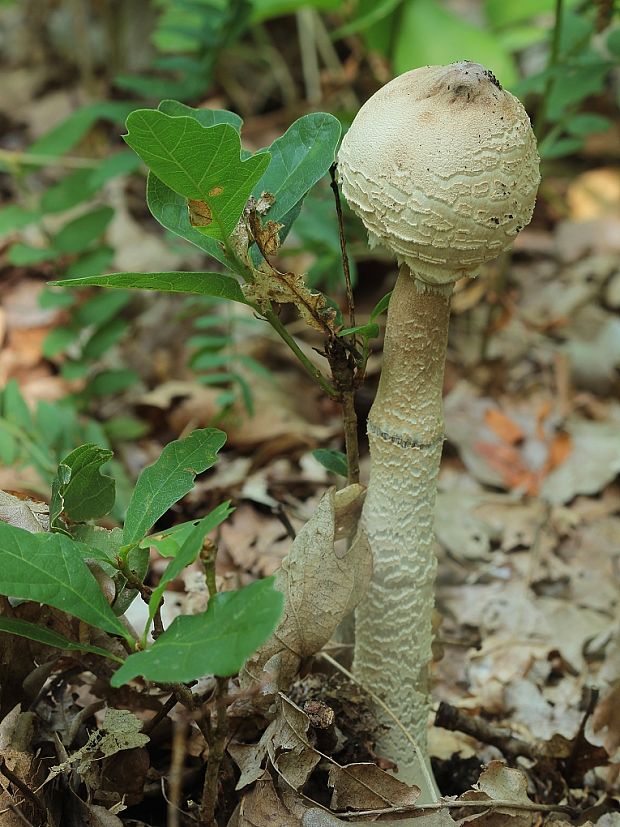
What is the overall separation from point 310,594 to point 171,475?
444mm

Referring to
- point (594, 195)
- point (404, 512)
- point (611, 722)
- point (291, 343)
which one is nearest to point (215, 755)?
point (404, 512)

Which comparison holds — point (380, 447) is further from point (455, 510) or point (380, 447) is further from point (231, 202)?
point (455, 510)

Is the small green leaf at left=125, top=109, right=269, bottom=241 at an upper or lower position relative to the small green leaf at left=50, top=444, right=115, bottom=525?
upper

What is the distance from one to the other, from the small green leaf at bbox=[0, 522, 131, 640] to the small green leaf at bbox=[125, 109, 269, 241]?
0.65 m

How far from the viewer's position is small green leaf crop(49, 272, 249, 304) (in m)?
1.48

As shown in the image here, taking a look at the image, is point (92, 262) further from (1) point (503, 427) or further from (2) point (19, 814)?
(2) point (19, 814)

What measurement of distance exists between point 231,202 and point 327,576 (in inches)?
32.7

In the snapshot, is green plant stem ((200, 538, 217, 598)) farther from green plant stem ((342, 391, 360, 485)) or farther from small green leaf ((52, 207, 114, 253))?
small green leaf ((52, 207, 114, 253))

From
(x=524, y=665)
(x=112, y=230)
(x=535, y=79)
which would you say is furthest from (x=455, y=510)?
(x=112, y=230)

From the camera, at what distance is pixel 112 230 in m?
5.06

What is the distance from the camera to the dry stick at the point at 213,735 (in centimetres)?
138

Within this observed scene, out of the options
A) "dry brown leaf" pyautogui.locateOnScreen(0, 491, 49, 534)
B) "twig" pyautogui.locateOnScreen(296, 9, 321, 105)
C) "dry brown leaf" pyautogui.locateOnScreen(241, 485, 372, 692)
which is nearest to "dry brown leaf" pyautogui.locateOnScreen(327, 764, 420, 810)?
"dry brown leaf" pyautogui.locateOnScreen(241, 485, 372, 692)

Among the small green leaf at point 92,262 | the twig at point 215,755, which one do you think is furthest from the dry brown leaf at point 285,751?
the small green leaf at point 92,262

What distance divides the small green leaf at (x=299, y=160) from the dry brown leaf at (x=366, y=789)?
3.94ft
